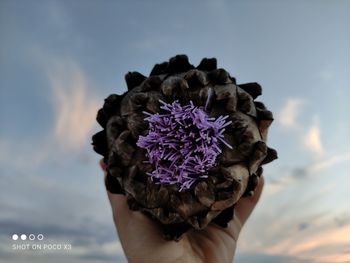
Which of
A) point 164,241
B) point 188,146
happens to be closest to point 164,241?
point 164,241

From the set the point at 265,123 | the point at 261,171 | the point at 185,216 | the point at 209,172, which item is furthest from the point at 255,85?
the point at 185,216

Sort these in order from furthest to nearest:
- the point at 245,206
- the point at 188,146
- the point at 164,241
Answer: the point at 245,206 < the point at 164,241 < the point at 188,146

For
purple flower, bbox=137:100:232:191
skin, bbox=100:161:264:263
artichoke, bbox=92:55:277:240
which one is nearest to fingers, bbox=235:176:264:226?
skin, bbox=100:161:264:263

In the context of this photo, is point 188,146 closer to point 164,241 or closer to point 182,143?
point 182,143

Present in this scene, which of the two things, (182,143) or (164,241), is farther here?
(164,241)

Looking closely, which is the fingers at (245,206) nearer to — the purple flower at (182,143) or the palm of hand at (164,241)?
the palm of hand at (164,241)

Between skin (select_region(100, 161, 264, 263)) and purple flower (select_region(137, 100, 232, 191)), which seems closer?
purple flower (select_region(137, 100, 232, 191))

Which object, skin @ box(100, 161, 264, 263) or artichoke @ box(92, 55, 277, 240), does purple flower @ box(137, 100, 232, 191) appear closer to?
artichoke @ box(92, 55, 277, 240)

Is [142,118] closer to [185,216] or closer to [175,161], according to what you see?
[175,161]
